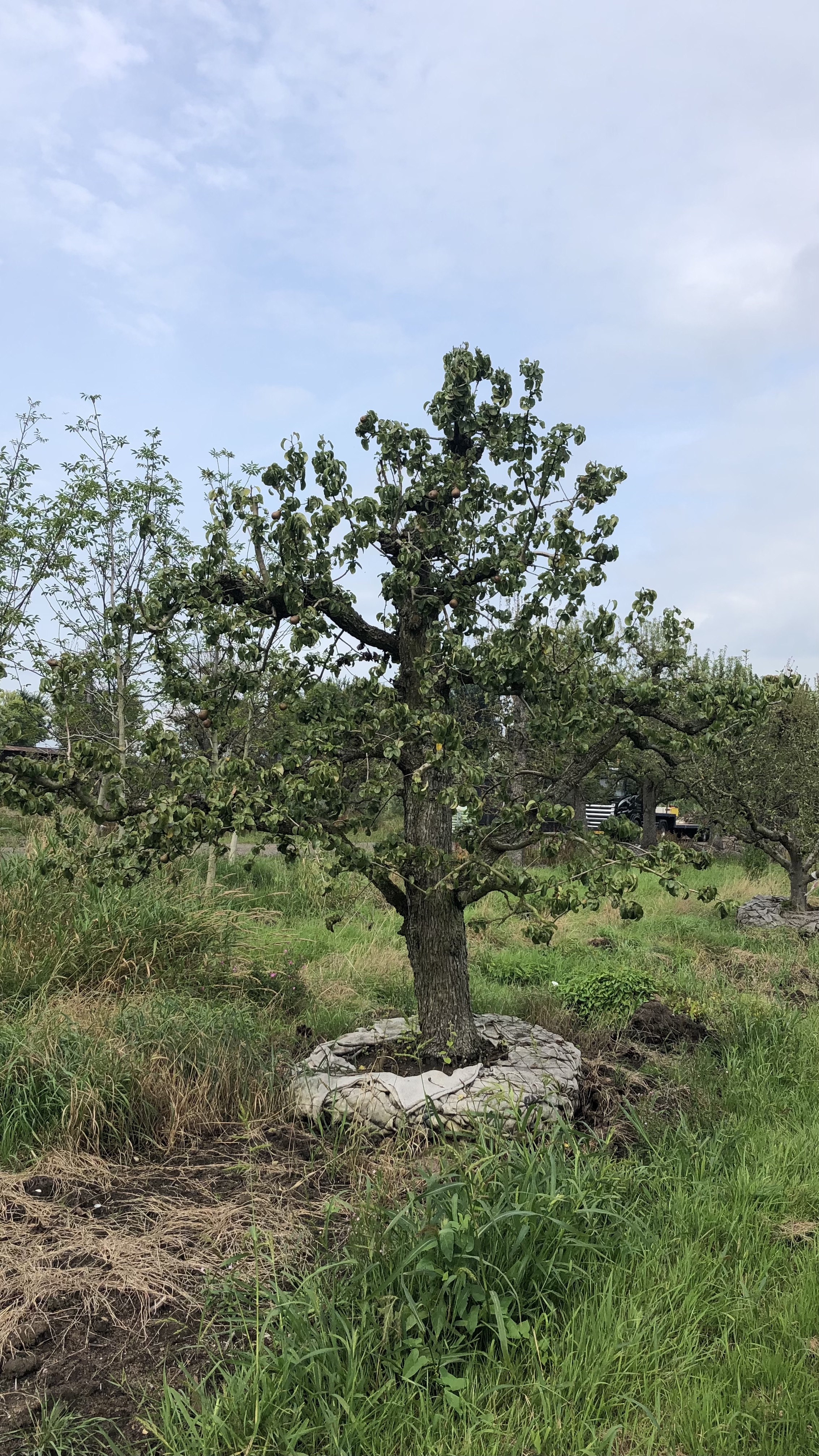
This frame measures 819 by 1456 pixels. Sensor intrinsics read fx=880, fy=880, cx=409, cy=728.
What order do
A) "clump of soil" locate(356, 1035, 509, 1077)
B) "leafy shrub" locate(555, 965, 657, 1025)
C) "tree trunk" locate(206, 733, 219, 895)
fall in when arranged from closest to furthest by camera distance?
1. "clump of soil" locate(356, 1035, 509, 1077)
2. "leafy shrub" locate(555, 965, 657, 1025)
3. "tree trunk" locate(206, 733, 219, 895)

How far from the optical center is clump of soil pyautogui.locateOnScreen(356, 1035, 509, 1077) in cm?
501

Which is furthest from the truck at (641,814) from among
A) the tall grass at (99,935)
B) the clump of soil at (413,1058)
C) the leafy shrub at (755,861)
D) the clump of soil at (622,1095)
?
the clump of soil at (413,1058)

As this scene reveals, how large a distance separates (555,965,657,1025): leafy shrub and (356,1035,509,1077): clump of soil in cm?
174

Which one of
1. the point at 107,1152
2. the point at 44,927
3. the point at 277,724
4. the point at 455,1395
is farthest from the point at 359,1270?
the point at 277,724

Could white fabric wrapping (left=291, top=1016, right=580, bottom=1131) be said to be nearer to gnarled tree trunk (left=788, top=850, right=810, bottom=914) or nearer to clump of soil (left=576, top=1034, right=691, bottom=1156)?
clump of soil (left=576, top=1034, right=691, bottom=1156)

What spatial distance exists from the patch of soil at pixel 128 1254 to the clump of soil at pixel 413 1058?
670 mm

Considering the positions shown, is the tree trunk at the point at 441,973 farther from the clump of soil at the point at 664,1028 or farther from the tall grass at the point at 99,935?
the tall grass at the point at 99,935

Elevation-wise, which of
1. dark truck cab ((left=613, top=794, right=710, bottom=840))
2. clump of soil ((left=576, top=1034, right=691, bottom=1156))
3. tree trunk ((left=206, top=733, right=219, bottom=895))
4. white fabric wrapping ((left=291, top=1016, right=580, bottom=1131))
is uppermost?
dark truck cab ((left=613, top=794, right=710, bottom=840))

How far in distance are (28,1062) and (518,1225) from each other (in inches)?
110

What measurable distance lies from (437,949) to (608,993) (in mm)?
2691

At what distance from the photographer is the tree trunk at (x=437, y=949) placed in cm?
509

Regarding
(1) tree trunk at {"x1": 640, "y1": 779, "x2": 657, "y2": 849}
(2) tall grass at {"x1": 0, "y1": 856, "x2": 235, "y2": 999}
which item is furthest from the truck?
(2) tall grass at {"x1": 0, "y1": 856, "x2": 235, "y2": 999}

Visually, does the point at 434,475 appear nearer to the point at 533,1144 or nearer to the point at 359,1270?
the point at 533,1144

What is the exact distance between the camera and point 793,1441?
262cm
